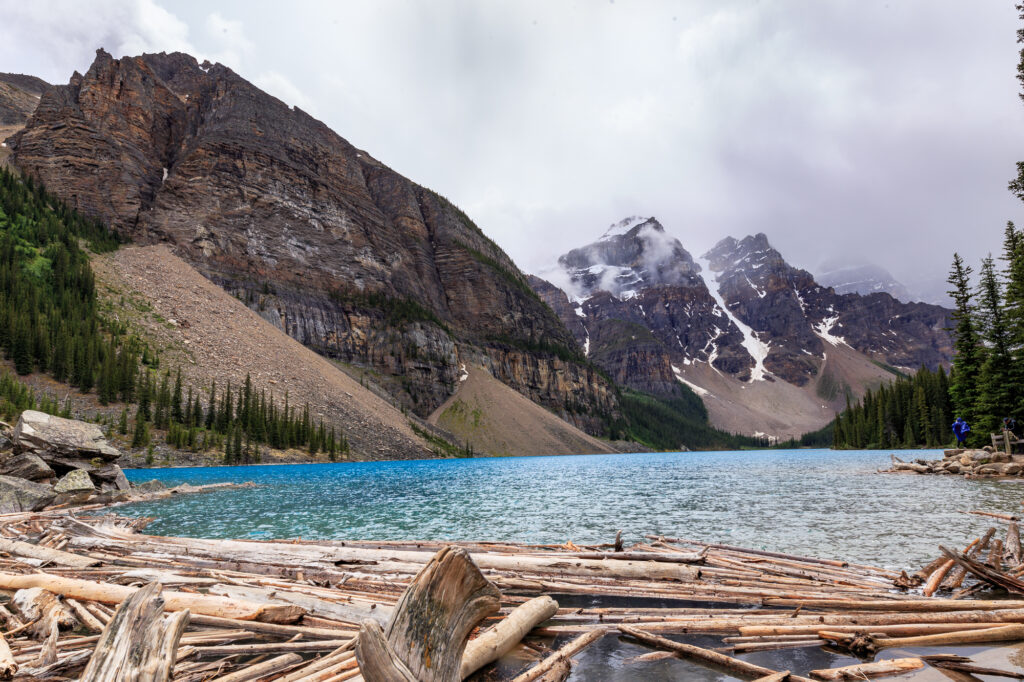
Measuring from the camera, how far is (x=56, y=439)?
36906 millimetres

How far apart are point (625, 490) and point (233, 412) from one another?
7377 centimetres

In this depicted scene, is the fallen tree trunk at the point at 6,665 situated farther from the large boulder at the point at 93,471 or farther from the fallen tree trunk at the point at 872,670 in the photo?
the large boulder at the point at 93,471

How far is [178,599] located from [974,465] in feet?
174

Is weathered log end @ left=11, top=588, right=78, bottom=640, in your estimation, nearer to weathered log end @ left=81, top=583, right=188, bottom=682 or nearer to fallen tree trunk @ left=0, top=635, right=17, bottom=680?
fallen tree trunk @ left=0, top=635, right=17, bottom=680

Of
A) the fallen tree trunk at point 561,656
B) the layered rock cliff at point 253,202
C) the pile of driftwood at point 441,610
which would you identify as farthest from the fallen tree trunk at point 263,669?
the layered rock cliff at point 253,202

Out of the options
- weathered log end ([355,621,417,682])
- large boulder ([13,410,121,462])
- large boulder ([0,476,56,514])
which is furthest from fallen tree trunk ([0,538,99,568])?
large boulder ([13,410,121,462])

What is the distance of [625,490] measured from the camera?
129ft

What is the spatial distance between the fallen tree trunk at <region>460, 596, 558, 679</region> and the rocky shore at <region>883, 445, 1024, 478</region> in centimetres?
4539

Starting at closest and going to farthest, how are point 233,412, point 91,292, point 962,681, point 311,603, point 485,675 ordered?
point 962,681
point 485,675
point 311,603
point 233,412
point 91,292

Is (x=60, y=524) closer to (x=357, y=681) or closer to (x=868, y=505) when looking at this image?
(x=357, y=681)

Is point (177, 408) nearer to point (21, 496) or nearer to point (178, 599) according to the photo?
point (21, 496)

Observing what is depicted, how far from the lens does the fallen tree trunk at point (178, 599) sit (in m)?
7.25

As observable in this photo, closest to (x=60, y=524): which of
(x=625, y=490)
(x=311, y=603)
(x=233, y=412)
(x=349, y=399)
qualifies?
(x=311, y=603)

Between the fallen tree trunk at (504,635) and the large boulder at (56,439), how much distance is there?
4321 cm
